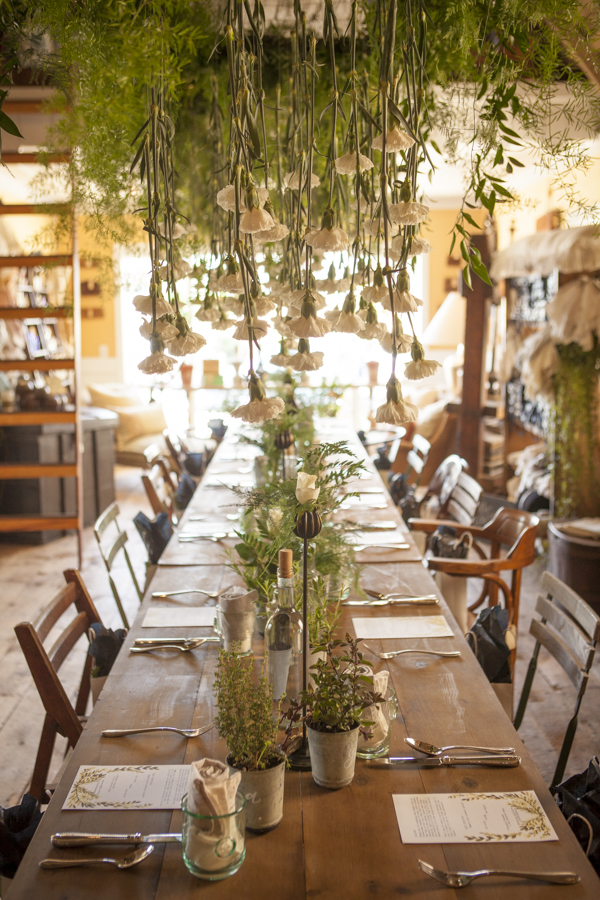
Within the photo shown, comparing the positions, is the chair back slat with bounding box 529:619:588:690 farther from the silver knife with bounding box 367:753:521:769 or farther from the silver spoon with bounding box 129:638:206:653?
the silver spoon with bounding box 129:638:206:653

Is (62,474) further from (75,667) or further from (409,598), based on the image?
(409,598)

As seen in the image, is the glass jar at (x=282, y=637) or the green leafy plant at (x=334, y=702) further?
the glass jar at (x=282, y=637)

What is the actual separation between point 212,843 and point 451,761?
51 centimetres

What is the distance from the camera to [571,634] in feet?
6.16

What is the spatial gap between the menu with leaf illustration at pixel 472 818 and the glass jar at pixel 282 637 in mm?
374

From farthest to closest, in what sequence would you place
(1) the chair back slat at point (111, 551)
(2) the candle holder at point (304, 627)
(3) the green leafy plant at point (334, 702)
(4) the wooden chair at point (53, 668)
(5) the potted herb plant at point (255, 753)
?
(1) the chair back slat at point (111, 551), (4) the wooden chair at point (53, 668), (2) the candle holder at point (304, 627), (3) the green leafy plant at point (334, 702), (5) the potted herb plant at point (255, 753)

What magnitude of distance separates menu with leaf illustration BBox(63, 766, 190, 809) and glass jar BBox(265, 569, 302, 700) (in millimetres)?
283

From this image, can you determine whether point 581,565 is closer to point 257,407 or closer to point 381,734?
point 381,734

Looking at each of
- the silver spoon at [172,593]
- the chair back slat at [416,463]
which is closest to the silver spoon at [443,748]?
the silver spoon at [172,593]

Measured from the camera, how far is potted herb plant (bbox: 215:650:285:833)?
3.67 ft

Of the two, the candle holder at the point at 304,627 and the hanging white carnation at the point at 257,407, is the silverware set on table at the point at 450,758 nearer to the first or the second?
the candle holder at the point at 304,627

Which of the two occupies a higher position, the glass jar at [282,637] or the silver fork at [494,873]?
the glass jar at [282,637]

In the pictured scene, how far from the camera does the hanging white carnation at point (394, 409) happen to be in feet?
4.81

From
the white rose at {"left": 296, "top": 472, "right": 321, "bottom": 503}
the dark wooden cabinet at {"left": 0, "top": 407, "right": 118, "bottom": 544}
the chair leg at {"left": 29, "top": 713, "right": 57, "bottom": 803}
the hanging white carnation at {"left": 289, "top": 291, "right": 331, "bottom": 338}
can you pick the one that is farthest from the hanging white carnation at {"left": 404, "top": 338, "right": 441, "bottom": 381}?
the dark wooden cabinet at {"left": 0, "top": 407, "right": 118, "bottom": 544}
